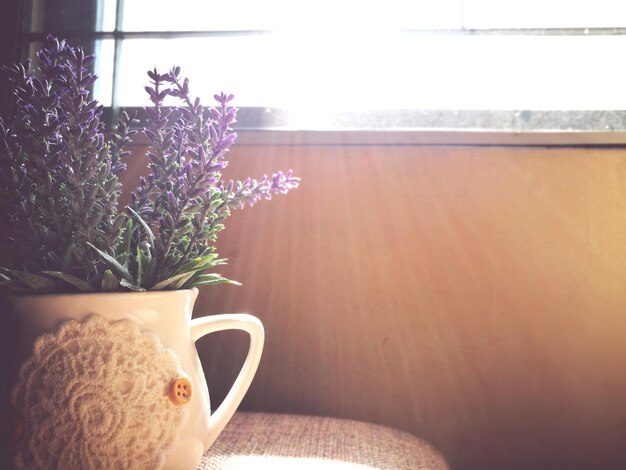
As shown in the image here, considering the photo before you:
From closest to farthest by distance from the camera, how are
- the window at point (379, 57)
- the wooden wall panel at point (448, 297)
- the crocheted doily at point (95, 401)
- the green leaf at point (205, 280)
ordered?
the crocheted doily at point (95, 401)
the green leaf at point (205, 280)
the wooden wall panel at point (448, 297)
the window at point (379, 57)

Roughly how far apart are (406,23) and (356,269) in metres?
0.57

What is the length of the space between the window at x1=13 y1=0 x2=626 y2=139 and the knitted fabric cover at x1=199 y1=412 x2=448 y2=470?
1.97 ft

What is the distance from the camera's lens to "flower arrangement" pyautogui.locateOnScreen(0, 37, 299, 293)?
0.46 metres

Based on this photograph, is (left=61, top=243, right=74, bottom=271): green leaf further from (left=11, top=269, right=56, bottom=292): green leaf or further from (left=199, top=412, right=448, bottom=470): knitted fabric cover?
(left=199, top=412, right=448, bottom=470): knitted fabric cover

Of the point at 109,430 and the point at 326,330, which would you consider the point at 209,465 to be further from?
the point at 326,330

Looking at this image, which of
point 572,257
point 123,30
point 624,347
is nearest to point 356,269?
point 572,257

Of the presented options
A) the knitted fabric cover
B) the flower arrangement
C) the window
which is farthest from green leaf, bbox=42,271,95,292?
the window

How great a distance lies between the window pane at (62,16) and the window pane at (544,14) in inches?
33.4

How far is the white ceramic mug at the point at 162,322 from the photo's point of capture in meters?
0.45

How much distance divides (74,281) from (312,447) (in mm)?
396

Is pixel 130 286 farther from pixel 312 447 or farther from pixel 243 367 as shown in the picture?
pixel 312 447

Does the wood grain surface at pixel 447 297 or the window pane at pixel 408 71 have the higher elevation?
the window pane at pixel 408 71

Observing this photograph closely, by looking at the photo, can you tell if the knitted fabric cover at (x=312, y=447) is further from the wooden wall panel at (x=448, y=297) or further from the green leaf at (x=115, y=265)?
the green leaf at (x=115, y=265)

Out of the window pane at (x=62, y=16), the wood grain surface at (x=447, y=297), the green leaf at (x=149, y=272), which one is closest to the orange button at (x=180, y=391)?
the green leaf at (x=149, y=272)
